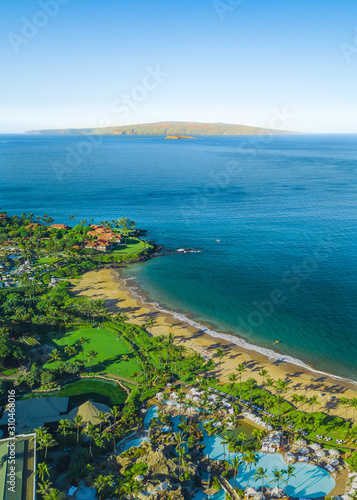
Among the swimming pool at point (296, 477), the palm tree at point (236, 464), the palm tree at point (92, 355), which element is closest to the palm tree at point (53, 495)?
the swimming pool at point (296, 477)

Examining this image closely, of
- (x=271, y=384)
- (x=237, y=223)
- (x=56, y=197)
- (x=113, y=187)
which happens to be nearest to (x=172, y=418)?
(x=271, y=384)

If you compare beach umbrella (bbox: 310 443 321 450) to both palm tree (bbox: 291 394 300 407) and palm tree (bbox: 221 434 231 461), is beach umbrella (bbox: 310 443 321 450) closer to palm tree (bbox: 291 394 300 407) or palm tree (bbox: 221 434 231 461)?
palm tree (bbox: 291 394 300 407)

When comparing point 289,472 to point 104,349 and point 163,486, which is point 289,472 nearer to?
point 163,486

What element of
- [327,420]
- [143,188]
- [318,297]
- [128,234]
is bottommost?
[327,420]

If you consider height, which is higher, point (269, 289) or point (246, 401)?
point (269, 289)

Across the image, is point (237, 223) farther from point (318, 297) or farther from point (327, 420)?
point (327, 420)

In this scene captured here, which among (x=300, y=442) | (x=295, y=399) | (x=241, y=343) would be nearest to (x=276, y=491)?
(x=300, y=442)

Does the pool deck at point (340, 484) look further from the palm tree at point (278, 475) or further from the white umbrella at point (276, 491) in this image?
the white umbrella at point (276, 491)
